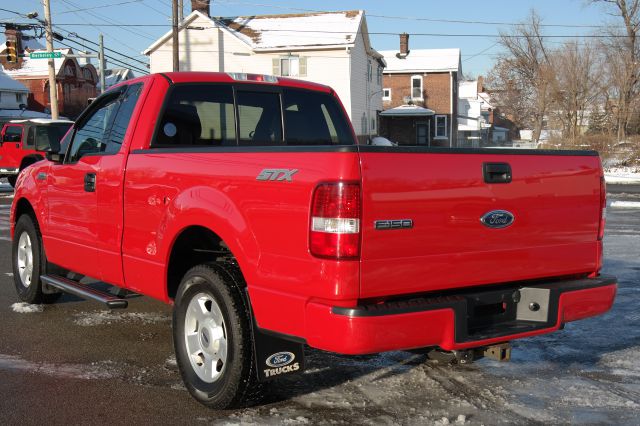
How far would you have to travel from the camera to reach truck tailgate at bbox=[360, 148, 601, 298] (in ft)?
11.2

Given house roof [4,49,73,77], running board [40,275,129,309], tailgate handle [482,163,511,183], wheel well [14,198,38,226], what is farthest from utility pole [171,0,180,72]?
house roof [4,49,73,77]

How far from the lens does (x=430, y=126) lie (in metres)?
52.3

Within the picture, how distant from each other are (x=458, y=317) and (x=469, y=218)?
1.72 ft

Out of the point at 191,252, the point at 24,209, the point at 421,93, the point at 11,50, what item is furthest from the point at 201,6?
the point at 191,252

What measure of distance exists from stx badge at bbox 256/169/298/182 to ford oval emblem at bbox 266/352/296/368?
3.29ft

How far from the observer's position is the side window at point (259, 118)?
18.3 ft

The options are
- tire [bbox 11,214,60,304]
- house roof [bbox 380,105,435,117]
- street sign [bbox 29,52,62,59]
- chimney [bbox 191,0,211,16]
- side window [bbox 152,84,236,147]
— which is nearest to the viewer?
side window [bbox 152,84,236,147]

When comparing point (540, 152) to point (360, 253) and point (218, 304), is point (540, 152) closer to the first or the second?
point (360, 253)

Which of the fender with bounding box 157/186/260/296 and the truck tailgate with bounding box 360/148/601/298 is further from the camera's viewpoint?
the fender with bounding box 157/186/260/296

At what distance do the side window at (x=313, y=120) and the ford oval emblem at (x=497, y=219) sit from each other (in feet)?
7.56

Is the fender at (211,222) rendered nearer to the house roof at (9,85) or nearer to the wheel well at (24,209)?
the wheel well at (24,209)

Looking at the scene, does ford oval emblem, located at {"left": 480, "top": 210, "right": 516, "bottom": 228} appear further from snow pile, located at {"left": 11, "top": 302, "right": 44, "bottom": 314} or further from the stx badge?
snow pile, located at {"left": 11, "top": 302, "right": 44, "bottom": 314}

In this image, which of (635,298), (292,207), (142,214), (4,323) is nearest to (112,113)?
(142,214)

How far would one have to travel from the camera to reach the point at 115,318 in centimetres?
652
